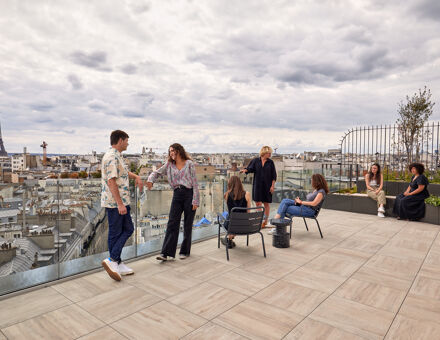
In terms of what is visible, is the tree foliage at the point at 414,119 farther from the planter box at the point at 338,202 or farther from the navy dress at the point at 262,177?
the navy dress at the point at 262,177

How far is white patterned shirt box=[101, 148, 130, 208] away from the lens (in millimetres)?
3291

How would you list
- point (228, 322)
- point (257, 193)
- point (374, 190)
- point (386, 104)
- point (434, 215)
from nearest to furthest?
point (228, 322), point (257, 193), point (434, 215), point (374, 190), point (386, 104)

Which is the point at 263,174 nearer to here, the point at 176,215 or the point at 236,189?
the point at 236,189

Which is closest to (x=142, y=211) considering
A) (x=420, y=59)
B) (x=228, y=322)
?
(x=228, y=322)

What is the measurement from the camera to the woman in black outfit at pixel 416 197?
7062 mm

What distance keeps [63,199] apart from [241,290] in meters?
2.28

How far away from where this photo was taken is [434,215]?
6938 mm

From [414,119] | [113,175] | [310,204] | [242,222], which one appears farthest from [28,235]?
[414,119]

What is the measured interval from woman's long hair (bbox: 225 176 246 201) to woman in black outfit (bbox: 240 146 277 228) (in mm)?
1240

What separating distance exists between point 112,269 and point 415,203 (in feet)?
23.5

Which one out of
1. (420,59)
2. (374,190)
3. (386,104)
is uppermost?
(420,59)

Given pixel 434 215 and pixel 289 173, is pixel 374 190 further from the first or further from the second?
pixel 289 173

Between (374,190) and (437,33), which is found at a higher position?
(437,33)

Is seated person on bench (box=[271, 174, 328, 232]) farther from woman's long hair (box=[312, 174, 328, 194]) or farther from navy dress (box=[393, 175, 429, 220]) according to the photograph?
navy dress (box=[393, 175, 429, 220])
